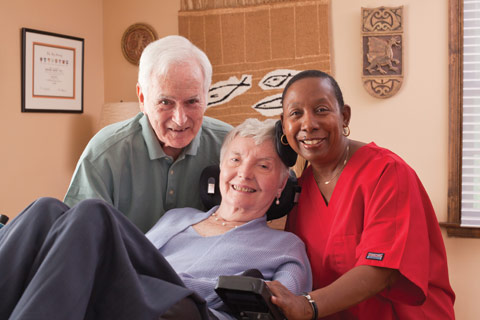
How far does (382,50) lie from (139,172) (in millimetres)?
1965

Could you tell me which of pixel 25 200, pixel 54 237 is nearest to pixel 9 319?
pixel 54 237

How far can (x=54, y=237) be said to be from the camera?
1263 millimetres

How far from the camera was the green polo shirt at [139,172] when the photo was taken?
1985mm

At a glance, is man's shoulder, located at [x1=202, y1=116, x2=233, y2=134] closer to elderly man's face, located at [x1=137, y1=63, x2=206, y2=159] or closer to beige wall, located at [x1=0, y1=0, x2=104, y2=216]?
elderly man's face, located at [x1=137, y1=63, x2=206, y2=159]

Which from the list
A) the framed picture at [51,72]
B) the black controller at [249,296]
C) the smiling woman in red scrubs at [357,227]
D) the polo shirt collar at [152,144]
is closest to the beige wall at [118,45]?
the framed picture at [51,72]

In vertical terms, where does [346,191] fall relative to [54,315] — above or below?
above

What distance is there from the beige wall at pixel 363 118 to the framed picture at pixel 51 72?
55 mm

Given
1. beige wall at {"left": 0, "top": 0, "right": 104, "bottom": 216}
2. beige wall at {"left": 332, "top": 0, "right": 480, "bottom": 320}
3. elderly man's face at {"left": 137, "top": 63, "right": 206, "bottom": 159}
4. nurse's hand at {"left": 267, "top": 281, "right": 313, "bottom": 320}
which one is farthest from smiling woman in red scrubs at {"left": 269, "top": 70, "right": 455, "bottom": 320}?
beige wall at {"left": 0, "top": 0, "right": 104, "bottom": 216}

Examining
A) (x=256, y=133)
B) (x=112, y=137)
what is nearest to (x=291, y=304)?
(x=256, y=133)

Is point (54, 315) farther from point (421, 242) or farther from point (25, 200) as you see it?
point (25, 200)

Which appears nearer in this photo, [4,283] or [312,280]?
[4,283]

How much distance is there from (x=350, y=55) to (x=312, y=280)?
2058 mm

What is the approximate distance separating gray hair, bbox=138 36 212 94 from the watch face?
6.78 feet

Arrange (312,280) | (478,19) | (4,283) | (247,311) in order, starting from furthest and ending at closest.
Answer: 1. (478,19)
2. (312,280)
3. (247,311)
4. (4,283)
